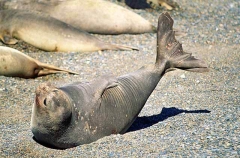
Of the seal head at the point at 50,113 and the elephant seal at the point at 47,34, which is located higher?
the seal head at the point at 50,113

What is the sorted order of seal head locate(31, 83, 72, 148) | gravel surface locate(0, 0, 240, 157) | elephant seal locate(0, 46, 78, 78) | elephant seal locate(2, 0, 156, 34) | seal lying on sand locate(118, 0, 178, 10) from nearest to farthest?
seal head locate(31, 83, 72, 148) → gravel surface locate(0, 0, 240, 157) → elephant seal locate(0, 46, 78, 78) → elephant seal locate(2, 0, 156, 34) → seal lying on sand locate(118, 0, 178, 10)

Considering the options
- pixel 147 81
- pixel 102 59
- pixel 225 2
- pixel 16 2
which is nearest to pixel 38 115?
pixel 147 81

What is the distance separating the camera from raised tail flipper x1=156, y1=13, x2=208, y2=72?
5.15 m

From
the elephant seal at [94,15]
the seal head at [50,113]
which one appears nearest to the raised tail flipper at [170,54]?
the seal head at [50,113]

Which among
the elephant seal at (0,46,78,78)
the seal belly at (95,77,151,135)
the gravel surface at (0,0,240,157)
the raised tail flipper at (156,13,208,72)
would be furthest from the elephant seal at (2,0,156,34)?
the seal belly at (95,77,151,135)

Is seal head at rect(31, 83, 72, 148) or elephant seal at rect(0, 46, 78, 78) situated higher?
seal head at rect(31, 83, 72, 148)

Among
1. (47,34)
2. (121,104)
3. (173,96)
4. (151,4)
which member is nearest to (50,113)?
(121,104)

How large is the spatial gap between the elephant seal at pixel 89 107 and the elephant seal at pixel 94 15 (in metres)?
2.64

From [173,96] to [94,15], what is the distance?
8.61 ft

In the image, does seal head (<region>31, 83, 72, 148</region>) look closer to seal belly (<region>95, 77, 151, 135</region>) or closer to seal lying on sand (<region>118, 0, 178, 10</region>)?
seal belly (<region>95, 77, 151, 135</region>)

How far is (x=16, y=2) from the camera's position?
8.04 m

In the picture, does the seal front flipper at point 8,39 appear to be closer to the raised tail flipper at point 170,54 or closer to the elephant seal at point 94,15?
the elephant seal at point 94,15

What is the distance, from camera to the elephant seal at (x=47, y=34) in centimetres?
704

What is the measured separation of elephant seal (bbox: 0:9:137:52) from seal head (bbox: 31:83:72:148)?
10.0 ft
